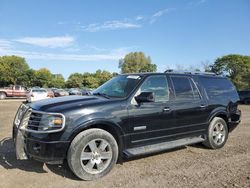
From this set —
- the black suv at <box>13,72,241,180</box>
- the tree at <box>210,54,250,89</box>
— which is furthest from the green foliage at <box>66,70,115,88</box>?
the black suv at <box>13,72,241,180</box>

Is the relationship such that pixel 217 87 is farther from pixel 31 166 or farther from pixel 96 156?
pixel 31 166

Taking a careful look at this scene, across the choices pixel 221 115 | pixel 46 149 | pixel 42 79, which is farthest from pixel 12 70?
pixel 46 149

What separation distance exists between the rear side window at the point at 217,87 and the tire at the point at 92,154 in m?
3.03

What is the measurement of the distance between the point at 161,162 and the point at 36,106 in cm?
262

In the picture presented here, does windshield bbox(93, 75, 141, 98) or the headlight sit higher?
windshield bbox(93, 75, 141, 98)

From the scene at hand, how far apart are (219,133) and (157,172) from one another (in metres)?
2.64

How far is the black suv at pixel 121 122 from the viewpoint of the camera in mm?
4754

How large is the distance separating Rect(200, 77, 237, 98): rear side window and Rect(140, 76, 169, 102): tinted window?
1346mm

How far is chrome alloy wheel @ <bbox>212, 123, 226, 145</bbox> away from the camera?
7.11 m

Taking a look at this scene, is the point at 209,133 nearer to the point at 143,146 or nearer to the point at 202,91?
the point at 202,91

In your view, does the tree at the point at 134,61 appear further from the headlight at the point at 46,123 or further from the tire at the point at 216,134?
the headlight at the point at 46,123

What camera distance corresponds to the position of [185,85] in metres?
6.59

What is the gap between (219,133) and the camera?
7219mm

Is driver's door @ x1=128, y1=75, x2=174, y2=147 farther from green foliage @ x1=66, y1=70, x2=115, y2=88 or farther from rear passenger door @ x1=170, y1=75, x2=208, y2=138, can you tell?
green foliage @ x1=66, y1=70, x2=115, y2=88
